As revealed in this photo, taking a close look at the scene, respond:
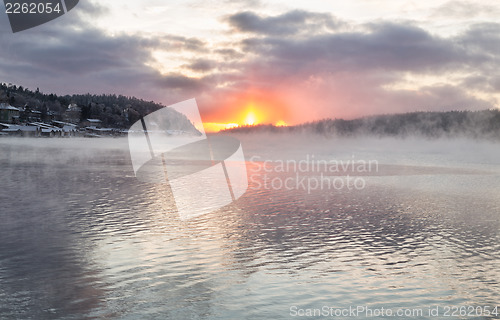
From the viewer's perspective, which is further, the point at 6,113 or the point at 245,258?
the point at 6,113

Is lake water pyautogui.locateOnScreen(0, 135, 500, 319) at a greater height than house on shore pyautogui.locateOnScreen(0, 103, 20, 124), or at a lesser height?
lesser

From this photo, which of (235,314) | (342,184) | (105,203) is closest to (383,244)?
(235,314)

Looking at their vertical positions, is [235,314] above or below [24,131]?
below

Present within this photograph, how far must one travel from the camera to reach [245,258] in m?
15.4

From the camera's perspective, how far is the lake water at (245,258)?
11320 millimetres

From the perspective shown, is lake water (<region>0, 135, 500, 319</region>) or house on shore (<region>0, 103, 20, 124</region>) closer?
lake water (<region>0, 135, 500, 319</region>)

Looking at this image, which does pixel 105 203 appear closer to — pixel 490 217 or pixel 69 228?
pixel 69 228

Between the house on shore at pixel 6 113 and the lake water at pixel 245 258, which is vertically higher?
the house on shore at pixel 6 113

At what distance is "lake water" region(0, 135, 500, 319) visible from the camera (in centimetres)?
1132

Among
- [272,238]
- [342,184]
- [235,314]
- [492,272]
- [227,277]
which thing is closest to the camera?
[235,314]

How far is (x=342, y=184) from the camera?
3831 cm

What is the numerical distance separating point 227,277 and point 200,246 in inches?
143

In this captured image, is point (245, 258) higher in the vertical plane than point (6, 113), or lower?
lower

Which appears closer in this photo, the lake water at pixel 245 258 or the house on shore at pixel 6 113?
the lake water at pixel 245 258
